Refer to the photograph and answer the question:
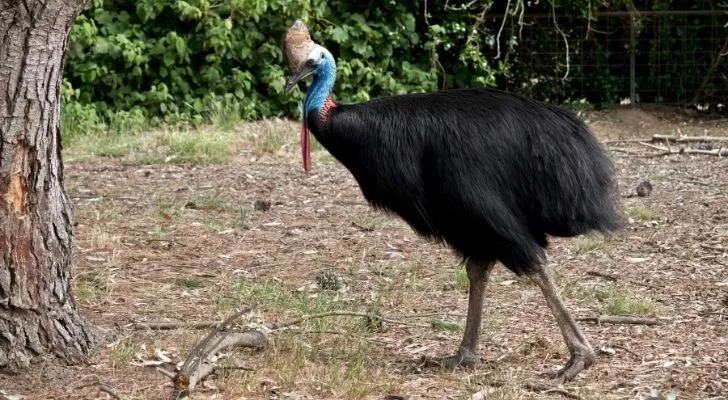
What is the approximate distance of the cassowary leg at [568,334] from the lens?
4828mm

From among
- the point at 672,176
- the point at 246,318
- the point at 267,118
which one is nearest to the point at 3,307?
the point at 246,318

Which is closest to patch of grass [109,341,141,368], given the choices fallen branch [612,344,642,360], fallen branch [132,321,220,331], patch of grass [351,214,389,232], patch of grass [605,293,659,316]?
fallen branch [132,321,220,331]

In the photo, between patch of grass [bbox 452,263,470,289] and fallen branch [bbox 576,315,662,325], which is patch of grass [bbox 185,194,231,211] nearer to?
patch of grass [bbox 452,263,470,289]

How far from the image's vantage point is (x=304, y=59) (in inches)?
199

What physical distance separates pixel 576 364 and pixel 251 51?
7894 mm

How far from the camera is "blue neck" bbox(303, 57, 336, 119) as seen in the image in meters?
4.96

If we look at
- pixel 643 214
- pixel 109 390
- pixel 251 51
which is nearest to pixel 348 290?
pixel 109 390

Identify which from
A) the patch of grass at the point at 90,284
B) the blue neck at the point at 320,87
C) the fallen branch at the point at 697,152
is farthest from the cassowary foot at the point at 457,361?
the fallen branch at the point at 697,152

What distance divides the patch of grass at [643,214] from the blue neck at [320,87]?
3474 millimetres

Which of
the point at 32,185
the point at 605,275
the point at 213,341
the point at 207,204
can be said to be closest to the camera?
the point at 32,185

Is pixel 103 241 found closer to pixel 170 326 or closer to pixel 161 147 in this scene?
pixel 170 326

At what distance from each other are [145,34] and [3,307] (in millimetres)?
7845

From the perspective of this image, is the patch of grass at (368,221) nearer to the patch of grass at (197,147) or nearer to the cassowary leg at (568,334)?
the patch of grass at (197,147)

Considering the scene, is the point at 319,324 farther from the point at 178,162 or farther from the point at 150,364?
the point at 178,162
